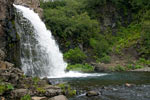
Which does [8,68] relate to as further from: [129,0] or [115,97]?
[129,0]

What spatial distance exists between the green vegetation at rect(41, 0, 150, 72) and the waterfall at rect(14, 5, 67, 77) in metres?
2.24

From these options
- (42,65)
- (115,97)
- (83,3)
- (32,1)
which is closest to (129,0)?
(83,3)

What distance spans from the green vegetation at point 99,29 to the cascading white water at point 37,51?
2246 millimetres

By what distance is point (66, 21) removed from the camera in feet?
96.7

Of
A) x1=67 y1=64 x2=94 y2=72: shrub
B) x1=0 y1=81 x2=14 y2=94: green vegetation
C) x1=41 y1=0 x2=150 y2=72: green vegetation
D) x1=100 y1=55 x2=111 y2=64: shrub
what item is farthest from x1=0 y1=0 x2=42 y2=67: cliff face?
x1=100 y1=55 x2=111 y2=64: shrub

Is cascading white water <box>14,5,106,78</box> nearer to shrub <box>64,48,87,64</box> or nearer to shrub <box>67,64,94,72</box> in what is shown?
shrub <box>67,64,94,72</box>

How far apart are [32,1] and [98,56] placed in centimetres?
1376

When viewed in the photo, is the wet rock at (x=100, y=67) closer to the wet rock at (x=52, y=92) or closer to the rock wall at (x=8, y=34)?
the rock wall at (x=8, y=34)

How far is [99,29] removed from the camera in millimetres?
33906

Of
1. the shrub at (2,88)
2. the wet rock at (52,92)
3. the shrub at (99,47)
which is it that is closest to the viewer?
the shrub at (2,88)

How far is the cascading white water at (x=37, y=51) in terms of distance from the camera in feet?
63.4

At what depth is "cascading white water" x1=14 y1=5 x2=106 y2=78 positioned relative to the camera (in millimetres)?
19328

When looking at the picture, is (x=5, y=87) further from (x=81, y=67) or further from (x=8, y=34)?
(x=81, y=67)

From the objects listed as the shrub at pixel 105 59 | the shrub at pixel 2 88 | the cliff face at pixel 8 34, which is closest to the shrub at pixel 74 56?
the shrub at pixel 105 59
